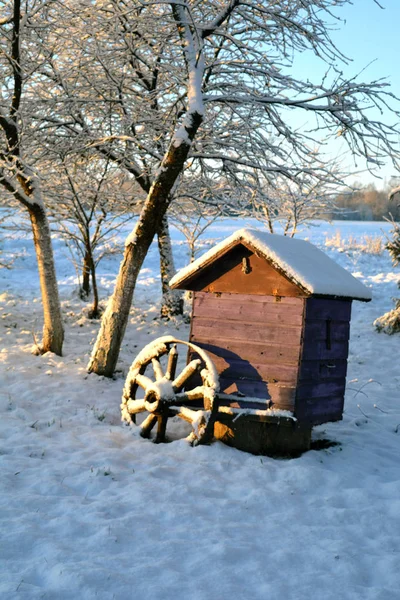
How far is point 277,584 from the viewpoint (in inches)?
138

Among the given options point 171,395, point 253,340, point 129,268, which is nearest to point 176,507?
point 171,395

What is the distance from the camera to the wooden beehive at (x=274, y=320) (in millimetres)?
5902

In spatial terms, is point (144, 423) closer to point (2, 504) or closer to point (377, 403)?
point (2, 504)

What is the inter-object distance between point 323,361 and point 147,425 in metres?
2.09

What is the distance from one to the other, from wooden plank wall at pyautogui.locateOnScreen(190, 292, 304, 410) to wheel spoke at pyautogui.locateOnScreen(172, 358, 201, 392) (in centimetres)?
30

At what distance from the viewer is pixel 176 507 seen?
4535 millimetres

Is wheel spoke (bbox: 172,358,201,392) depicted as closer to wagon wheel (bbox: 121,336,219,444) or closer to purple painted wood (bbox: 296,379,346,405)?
wagon wheel (bbox: 121,336,219,444)

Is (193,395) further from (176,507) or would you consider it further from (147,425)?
(176,507)

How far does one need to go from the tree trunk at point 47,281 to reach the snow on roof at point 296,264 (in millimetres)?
3363

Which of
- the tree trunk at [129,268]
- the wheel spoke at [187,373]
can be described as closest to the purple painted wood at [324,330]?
the wheel spoke at [187,373]

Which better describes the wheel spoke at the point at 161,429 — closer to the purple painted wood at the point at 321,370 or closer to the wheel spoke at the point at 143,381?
the wheel spoke at the point at 143,381

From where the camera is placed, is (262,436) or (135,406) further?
(135,406)

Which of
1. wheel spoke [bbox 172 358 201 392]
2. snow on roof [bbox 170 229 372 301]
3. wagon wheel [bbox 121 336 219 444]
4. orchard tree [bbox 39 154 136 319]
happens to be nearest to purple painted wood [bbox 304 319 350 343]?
snow on roof [bbox 170 229 372 301]

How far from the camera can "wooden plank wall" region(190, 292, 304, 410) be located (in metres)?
5.92
